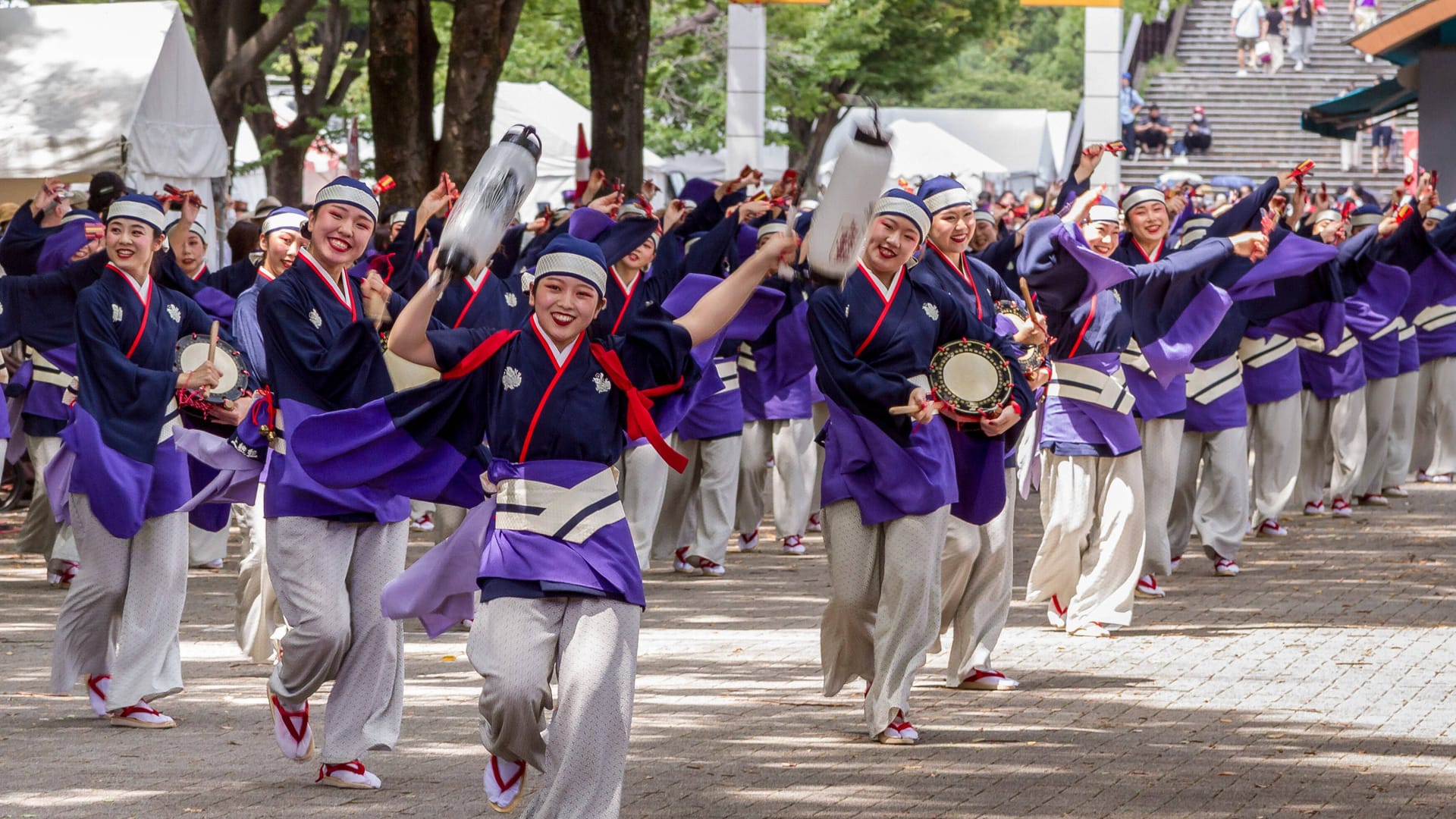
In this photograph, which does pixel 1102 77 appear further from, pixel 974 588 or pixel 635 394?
pixel 635 394

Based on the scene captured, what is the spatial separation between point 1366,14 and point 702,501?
31854 millimetres

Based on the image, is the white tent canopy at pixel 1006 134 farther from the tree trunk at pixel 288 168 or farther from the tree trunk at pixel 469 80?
the tree trunk at pixel 469 80

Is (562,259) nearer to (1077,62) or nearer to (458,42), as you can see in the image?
(458,42)

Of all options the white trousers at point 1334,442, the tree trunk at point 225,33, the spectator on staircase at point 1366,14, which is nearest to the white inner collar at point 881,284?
the white trousers at point 1334,442

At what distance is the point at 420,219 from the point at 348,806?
2.24 m

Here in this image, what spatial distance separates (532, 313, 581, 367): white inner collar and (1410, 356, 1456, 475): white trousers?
1271 centimetres

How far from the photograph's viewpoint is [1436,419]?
17844 mm

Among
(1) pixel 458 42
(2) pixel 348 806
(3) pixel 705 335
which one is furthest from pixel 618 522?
(1) pixel 458 42

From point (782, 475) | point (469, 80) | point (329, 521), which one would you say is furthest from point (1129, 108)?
point (329, 521)

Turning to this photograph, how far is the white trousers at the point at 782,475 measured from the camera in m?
14.2

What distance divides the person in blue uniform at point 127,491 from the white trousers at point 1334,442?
Answer: 398 inches

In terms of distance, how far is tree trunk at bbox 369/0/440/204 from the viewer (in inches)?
652

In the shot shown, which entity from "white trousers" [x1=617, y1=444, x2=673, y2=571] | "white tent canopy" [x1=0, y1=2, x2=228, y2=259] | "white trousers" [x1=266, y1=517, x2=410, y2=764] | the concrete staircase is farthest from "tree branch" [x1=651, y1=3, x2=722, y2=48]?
"white trousers" [x1=266, y1=517, x2=410, y2=764]

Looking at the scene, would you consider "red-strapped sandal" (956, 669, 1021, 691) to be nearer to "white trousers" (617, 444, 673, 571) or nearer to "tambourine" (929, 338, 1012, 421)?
"tambourine" (929, 338, 1012, 421)
